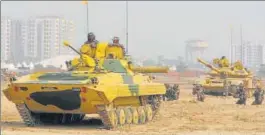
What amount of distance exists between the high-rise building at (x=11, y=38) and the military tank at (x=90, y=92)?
11454cm

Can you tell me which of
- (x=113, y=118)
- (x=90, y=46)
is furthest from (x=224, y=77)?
(x=113, y=118)

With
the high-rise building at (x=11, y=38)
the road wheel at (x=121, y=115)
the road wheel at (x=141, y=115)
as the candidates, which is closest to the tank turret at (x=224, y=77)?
the road wheel at (x=141, y=115)

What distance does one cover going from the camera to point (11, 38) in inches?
5773

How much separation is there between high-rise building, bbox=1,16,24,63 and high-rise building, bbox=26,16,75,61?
273 centimetres

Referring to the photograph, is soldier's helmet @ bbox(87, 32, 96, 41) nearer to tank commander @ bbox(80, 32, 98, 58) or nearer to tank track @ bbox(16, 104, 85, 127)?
tank commander @ bbox(80, 32, 98, 58)

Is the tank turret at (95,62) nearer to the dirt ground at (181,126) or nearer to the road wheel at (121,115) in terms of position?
the road wheel at (121,115)

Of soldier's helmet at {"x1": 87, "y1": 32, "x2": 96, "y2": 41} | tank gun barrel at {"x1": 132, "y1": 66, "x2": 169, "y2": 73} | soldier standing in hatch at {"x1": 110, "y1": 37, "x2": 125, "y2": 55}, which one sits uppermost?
soldier's helmet at {"x1": 87, "y1": 32, "x2": 96, "y2": 41}

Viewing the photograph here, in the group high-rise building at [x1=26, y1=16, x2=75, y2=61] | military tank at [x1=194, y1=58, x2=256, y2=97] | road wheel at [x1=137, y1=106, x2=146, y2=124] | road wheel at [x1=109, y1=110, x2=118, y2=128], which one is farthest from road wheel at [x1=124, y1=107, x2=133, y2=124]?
high-rise building at [x1=26, y1=16, x2=75, y2=61]

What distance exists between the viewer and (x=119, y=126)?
18484mm

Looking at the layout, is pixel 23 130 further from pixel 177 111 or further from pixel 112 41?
pixel 177 111

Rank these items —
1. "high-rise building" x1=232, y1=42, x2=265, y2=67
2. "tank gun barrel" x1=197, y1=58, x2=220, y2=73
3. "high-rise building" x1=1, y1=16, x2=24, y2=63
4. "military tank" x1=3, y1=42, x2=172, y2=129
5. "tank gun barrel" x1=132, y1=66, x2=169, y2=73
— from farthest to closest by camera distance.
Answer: "high-rise building" x1=1, y1=16, x2=24, y2=63
"high-rise building" x1=232, y1=42, x2=265, y2=67
"tank gun barrel" x1=197, y1=58, x2=220, y2=73
"tank gun barrel" x1=132, y1=66, x2=169, y2=73
"military tank" x1=3, y1=42, x2=172, y2=129

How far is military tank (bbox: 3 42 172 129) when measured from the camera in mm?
17453

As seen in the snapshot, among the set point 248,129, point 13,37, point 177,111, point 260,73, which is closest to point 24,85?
point 248,129

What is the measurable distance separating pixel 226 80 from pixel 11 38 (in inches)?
4568
